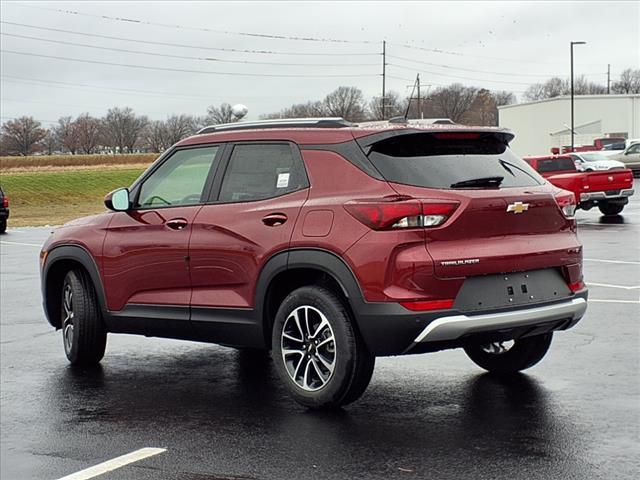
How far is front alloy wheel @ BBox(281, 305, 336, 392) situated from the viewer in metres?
6.36

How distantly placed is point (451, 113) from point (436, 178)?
118 m

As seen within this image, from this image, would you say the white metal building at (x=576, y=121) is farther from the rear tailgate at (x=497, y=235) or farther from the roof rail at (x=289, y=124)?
the rear tailgate at (x=497, y=235)

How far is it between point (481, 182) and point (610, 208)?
67.1 ft

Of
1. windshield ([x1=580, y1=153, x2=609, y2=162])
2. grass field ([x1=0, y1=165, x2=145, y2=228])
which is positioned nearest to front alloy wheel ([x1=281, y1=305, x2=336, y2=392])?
windshield ([x1=580, y1=153, x2=609, y2=162])

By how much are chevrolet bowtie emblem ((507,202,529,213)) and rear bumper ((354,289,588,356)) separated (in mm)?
590

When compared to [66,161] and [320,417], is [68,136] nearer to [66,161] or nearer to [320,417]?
[66,161]

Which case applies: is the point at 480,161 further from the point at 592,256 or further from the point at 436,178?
the point at 592,256

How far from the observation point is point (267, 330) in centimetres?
676

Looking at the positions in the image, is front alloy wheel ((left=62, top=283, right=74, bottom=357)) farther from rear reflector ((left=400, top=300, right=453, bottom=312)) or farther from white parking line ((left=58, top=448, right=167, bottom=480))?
rear reflector ((left=400, top=300, right=453, bottom=312))

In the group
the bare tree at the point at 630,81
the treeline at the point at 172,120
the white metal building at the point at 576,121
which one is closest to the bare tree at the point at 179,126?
the treeline at the point at 172,120

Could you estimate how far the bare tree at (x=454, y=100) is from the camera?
123312 mm

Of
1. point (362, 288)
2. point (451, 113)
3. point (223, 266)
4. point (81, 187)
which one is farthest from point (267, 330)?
point (451, 113)

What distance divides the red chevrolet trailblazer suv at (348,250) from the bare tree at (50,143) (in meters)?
102

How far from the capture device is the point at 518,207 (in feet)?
20.7
